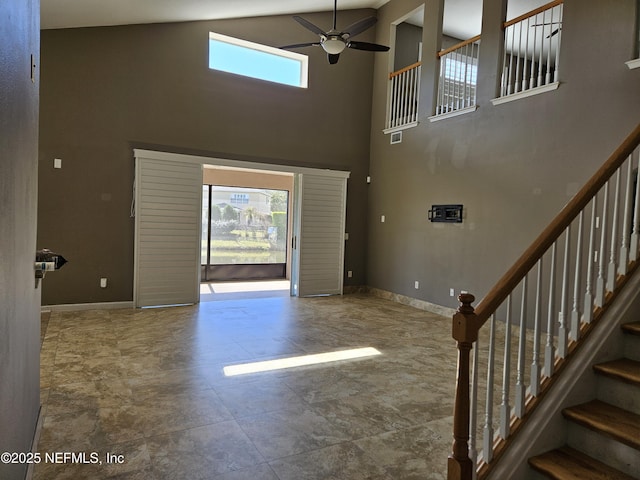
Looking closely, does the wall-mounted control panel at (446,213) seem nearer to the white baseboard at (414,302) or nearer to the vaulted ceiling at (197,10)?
the white baseboard at (414,302)

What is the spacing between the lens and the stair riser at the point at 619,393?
6.89ft

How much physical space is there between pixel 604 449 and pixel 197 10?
6.72 metres

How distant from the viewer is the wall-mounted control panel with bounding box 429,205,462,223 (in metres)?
6.11

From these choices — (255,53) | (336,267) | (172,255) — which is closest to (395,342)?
(336,267)

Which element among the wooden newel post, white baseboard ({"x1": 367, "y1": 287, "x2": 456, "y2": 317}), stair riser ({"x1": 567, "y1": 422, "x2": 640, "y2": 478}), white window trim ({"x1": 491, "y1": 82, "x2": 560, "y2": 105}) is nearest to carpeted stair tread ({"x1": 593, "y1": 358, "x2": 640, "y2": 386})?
stair riser ({"x1": 567, "y1": 422, "x2": 640, "y2": 478})

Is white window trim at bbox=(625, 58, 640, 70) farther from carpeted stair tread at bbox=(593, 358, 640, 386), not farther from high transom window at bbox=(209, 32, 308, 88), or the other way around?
high transom window at bbox=(209, 32, 308, 88)

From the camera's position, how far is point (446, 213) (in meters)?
6.31

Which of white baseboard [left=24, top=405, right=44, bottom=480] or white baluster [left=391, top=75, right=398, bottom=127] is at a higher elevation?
white baluster [left=391, top=75, right=398, bottom=127]

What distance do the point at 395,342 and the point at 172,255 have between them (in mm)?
3718

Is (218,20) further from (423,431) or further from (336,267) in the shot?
(423,431)

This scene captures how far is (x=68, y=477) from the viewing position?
7.07 feet

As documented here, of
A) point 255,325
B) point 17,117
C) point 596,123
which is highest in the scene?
point 596,123

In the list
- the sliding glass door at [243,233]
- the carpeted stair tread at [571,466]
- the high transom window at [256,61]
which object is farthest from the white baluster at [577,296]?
the sliding glass door at [243,233]

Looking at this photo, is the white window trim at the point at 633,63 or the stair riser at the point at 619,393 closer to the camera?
the stair riser at the point at 619,393
